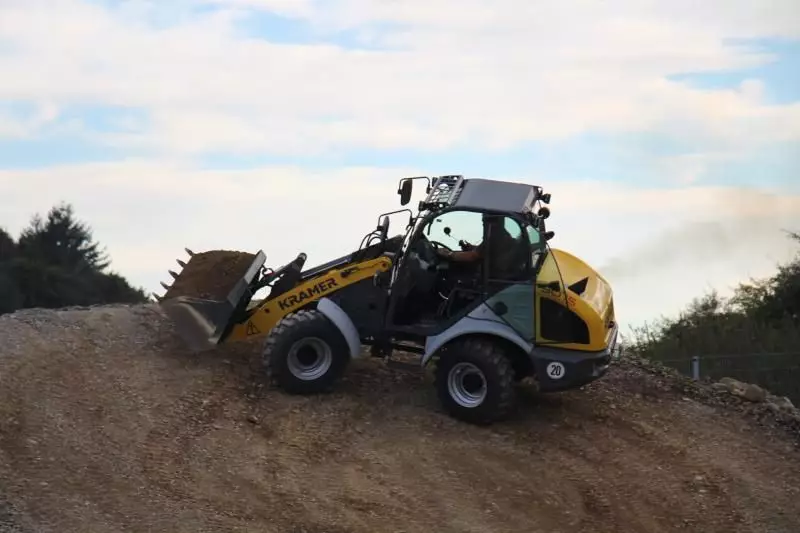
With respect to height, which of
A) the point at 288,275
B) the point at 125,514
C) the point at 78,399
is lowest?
the point at 125,514

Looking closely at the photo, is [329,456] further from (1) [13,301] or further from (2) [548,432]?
(1) [13,301]

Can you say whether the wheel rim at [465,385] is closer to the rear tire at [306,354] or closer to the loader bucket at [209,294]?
the rear tire at [306,354]

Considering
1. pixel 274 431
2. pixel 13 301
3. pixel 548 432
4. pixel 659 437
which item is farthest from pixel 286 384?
pixel 13 301

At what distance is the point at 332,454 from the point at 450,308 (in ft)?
7.55

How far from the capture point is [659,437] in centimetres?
1396

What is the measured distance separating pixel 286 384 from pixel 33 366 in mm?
2897

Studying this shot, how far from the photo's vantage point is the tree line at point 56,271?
151ft

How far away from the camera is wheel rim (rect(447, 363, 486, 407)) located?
13.4 metres

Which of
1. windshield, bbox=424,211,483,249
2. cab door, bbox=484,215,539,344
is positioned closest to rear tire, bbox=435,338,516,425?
cab door, bbox=484,215,539,344

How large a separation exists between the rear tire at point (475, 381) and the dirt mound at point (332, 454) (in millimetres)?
210

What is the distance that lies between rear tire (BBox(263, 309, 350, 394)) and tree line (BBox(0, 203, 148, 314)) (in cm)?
2512

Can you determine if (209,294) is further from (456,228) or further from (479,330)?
(479,330)

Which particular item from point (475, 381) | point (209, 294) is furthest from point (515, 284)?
point (209, 294)

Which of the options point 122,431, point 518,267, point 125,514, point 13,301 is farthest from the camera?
point 13,301
